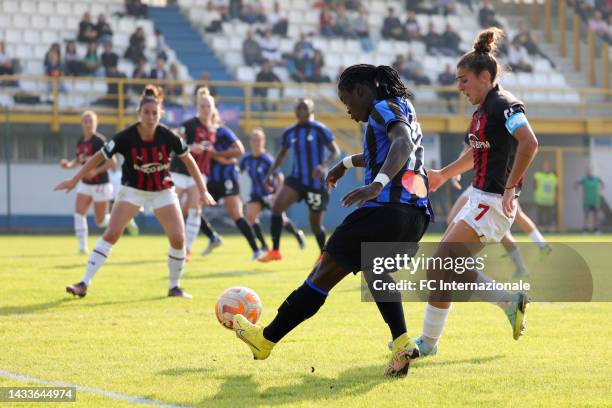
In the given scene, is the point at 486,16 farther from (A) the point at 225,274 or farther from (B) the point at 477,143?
(B) the point at 477,143

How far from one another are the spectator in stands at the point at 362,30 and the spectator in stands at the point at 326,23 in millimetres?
768

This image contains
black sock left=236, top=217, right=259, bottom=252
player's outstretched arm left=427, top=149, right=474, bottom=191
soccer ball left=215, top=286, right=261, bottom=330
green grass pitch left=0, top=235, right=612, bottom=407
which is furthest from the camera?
black sock left=236, top=217, right=259, bottom=252

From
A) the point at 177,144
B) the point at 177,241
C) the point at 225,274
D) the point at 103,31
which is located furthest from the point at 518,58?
the point at 177,144

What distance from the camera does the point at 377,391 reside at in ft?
18.7

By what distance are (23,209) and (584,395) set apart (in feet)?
74.9

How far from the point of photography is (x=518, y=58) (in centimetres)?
3459

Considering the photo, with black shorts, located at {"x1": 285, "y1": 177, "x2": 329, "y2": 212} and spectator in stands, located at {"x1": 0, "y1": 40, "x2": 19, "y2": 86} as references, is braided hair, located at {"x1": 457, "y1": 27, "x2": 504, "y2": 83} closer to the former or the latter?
black shorts, located at {"x1": 285, "y1": 177, "x2": 329, "y2": 212}

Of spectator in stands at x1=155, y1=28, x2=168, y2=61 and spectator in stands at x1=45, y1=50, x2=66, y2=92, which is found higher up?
spectator in stands at x1=155, y1=28, x2=168, y2=61

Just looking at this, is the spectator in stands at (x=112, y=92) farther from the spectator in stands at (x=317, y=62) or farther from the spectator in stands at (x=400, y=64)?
the spectator in stands at (x=400, y=64)

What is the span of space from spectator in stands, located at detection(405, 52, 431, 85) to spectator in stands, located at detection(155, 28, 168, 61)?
7.22 metres

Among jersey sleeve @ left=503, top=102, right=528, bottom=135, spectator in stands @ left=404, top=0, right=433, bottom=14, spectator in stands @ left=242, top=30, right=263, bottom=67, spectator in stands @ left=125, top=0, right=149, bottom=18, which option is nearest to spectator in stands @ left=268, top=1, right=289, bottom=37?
spectator in stands @ left=242, top=30, right=263, bottom=67

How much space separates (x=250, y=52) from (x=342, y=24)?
14.3 feet

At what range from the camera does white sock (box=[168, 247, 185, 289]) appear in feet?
34.6

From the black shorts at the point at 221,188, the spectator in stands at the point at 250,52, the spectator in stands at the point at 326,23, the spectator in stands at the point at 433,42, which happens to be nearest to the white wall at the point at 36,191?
the spectator in stands at the point at 250,52
